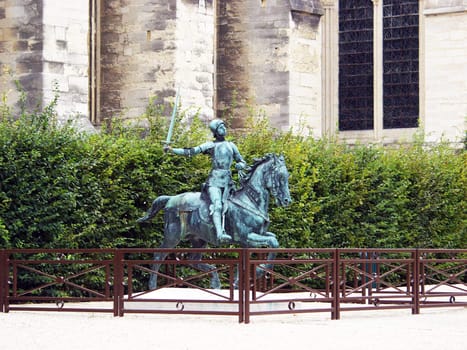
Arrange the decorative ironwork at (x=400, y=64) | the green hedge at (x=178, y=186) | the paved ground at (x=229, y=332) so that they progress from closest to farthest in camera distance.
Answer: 1. the paved ground at (x=229, y=332)
2. the green hedge at (x=178, y=186)
3. the decorative ironwork at (x=400, y=64)

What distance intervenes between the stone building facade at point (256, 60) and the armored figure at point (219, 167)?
15.2 feet

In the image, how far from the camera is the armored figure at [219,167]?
16.8 metres

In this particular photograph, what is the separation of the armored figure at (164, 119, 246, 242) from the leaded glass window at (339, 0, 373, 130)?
1480 centimetres

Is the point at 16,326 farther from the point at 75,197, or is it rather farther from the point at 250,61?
the point at 250,61

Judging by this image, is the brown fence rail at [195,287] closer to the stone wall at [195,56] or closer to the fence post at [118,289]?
the fence post at [118,289]

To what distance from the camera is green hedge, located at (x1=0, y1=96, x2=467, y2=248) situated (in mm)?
18359

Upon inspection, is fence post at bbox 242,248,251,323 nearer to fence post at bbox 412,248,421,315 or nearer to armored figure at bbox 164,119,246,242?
armored figure at bbox 164,119,246,242

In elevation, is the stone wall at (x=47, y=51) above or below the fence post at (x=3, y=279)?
above

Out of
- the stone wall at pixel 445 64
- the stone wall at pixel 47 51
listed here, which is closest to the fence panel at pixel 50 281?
the stone wall at pixel 47 51

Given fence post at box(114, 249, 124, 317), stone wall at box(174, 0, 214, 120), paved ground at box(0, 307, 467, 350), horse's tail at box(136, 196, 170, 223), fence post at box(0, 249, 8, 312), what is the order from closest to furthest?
1. paved ground at box(0, 307, 467, 350)
2. fence post at box(114, 249, 124, 317)
3. fence post at box(0, 249, 8, 312)
4. horse's tail at box(136, 196, 170, 223)
5. stone wall at box(174, 0, 214, 120)

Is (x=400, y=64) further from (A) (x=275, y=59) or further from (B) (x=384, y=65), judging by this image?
(A) (x=275, y=59)

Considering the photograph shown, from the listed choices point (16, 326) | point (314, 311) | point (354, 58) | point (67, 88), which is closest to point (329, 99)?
point (354, 58)

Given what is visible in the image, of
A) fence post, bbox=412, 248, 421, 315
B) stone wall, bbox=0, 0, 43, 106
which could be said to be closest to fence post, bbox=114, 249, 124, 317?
fence post, bbox=412, 248, 421, 315

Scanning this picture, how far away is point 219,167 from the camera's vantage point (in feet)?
55.4
